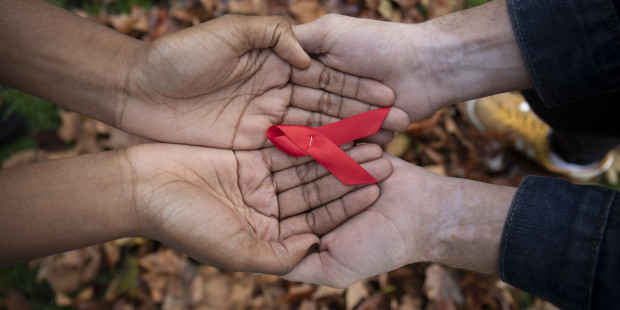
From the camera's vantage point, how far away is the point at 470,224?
2082 mm

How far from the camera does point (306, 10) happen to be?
11.3 ft

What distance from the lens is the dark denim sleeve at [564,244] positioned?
1.69 meters

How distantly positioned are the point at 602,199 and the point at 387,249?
3.23ft

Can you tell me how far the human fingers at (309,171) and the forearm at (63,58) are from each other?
0.97m

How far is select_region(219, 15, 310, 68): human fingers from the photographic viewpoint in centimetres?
209

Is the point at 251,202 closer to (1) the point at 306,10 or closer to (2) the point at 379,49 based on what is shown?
(2) the point at 379,49

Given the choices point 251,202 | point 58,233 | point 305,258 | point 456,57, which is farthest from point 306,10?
point 58,233

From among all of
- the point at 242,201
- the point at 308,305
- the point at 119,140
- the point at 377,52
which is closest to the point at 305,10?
the point at 377,52

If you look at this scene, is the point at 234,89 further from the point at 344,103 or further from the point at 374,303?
the point at 374,303

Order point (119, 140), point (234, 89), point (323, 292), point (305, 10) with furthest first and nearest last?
point (305, 10) → point (119, 140) → point (323, 292) → point (234, 89)

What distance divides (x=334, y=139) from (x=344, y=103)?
0.23m

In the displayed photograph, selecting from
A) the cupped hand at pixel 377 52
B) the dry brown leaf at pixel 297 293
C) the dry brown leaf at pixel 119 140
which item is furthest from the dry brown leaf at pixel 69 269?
the cupped hand at pixel 377 52

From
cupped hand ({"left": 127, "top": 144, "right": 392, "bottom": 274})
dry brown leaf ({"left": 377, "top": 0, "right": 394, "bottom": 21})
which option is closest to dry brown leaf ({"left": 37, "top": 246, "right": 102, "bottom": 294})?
cupped hand ({"left": 127, "top": 144, "right": 392, "bottom": 274})

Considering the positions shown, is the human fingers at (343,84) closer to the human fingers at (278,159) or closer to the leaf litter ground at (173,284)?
the human fingers at (278,159)
